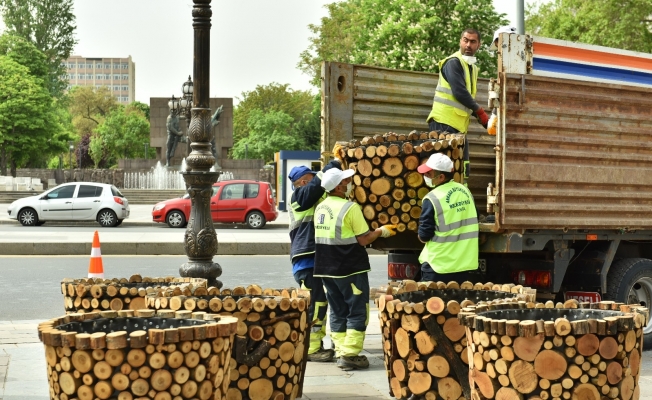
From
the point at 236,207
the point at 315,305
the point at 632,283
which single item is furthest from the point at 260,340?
the point at 236,207

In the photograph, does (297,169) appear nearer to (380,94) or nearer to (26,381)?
(380,94)

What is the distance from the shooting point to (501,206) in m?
8.10

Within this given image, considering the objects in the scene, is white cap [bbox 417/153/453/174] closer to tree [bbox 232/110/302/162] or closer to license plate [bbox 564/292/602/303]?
license plate [bbox 564/292/602/303]

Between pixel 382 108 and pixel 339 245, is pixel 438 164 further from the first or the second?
pixel 382 108

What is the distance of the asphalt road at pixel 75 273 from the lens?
41.1 feet

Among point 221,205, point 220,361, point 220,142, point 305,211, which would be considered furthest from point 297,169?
point 220,142

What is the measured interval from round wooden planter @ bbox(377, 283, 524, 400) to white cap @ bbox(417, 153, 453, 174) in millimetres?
1411

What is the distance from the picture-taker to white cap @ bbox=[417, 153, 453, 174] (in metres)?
7.68

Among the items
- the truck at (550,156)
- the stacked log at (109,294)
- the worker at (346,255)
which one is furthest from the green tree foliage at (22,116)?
the stacked log at (109,294)

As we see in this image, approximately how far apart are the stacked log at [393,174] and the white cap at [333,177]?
0.37 metres

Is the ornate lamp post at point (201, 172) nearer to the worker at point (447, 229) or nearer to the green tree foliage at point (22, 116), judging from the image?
the worker at point (447, 229)

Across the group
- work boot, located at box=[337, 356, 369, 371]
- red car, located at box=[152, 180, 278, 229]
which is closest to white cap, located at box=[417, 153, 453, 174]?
work boot, located at box=[337, 356, 369, 371]

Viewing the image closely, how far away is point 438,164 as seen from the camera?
7.68 meters

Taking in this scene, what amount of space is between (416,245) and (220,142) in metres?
55.0
